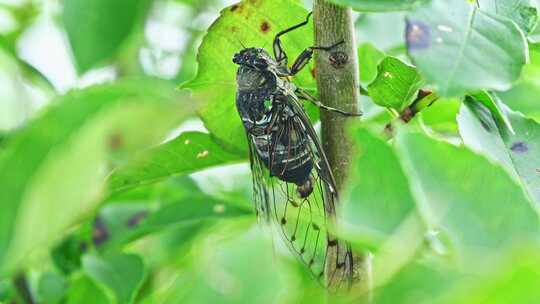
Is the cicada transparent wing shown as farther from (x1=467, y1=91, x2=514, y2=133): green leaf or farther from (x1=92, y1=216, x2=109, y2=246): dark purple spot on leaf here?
(x1=92, y1=216, x2=109, y2=246): dark purple spot on leaf

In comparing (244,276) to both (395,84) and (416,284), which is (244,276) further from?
(395,84)

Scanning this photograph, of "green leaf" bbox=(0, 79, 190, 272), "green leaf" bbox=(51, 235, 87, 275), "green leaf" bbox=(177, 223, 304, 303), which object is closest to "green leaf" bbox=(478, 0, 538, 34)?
"green leaf" bbox=(0, 79, 190, 272)

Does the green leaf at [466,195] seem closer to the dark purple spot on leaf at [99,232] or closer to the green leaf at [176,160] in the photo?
the green leaf at [176,160]

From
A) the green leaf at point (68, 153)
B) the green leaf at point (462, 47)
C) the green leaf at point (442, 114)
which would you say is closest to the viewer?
the green leaf at point (68, 153)

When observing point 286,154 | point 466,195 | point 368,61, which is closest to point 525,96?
point 368,61

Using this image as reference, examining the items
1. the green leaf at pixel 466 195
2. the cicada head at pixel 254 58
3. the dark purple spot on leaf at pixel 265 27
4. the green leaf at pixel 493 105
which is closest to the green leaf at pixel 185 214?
the cicada head at pixel 254 58

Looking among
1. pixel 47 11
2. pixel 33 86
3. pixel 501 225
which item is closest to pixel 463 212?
pixel 501 225
